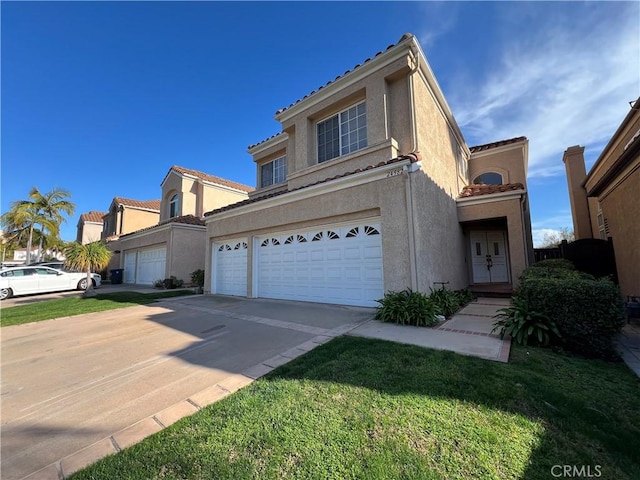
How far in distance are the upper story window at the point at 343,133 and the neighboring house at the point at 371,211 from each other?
0.04m

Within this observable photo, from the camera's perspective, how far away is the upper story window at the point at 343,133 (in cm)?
1008

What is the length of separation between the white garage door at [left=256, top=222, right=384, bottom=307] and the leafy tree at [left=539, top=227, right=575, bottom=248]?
36.3 m

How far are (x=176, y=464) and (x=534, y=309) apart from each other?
585 cm

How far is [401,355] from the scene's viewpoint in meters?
4.20

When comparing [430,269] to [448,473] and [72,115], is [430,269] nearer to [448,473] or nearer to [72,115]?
[448,473]

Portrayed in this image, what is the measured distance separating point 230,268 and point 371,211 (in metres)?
7.58

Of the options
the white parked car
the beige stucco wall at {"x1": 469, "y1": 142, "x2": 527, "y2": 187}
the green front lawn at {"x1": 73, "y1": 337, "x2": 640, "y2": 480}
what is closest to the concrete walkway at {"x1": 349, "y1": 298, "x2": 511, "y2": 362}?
the green front lawn at {"x1": 73, "y1": 337, "x2": 640, "y2": 480}

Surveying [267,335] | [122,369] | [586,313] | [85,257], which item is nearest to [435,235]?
[586,313]

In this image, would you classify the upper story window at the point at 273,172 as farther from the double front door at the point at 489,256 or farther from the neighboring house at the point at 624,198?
the neighboring house at the point at 624,198

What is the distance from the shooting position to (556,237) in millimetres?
35969

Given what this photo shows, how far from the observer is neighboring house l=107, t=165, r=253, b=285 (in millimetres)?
16500

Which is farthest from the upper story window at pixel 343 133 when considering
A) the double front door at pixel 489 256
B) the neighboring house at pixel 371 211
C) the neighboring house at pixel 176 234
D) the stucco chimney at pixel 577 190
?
the stucco chimney at pixel 577 190

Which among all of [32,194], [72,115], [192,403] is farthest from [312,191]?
[32,194]

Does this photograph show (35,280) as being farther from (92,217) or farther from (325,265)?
(92,217)
